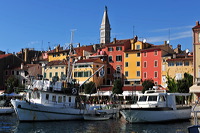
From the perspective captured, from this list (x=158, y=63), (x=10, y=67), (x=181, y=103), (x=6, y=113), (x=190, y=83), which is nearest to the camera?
(x=181, y=103)

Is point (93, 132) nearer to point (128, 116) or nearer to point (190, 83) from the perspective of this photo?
point (128, 116)

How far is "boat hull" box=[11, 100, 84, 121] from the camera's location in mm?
35156

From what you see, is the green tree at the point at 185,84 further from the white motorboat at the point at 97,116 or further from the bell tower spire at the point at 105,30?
the bell tower spire at the point at 105,30

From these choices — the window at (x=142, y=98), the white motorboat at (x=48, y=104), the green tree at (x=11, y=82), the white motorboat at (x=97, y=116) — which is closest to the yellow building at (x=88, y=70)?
the green tree at (x=11, y=82)

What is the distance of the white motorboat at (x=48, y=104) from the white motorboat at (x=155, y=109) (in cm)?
713

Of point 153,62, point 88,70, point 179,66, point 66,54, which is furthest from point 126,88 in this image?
point 66,54

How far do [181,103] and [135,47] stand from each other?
1289 inches

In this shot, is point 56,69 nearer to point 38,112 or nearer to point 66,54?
point 66,54

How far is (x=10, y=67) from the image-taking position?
8012 centimetres

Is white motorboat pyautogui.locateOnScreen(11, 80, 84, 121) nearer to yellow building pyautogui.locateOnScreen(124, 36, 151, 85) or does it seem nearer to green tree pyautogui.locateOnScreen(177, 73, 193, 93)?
green tree pyautogui.locateOnScreen(177, 73, 193, 93)

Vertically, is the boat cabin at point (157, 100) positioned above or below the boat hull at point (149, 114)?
above

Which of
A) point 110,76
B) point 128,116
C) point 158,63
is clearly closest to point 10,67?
point 110,76

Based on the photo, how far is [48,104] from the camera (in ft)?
121

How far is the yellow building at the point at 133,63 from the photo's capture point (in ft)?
218
